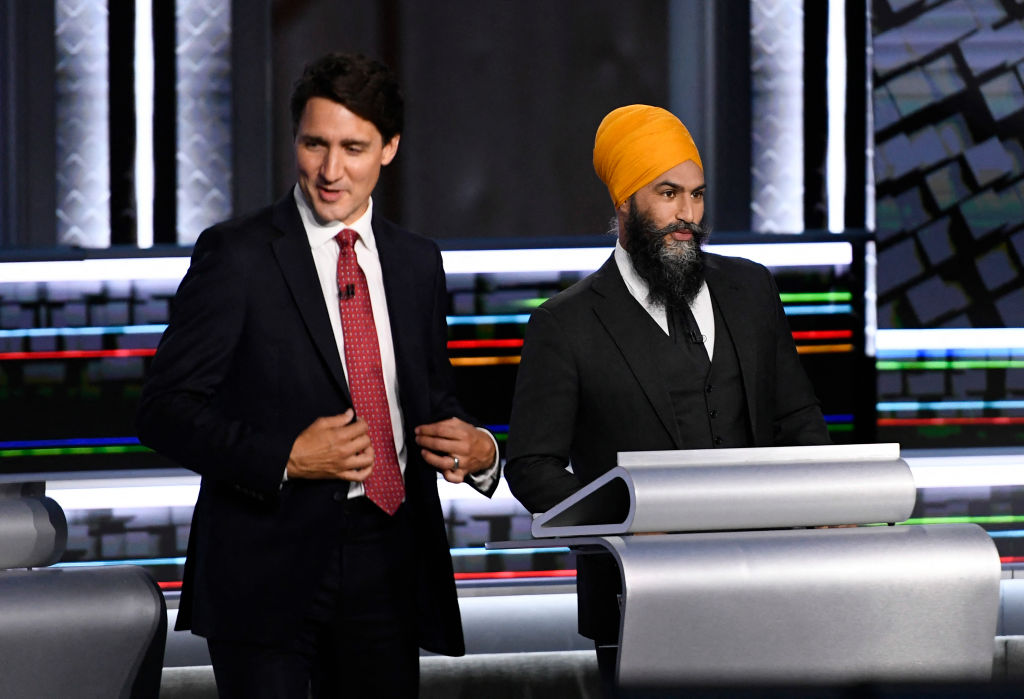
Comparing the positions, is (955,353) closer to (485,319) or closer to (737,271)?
(485,319)

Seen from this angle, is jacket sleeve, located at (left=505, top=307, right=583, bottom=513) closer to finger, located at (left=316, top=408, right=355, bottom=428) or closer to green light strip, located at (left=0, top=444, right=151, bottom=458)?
finger, located at (left=316, top=408, right=355, bottom=428)

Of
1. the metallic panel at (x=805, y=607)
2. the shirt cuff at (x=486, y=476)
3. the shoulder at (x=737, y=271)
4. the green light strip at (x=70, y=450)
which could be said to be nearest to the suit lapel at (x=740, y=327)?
the shoulder at (x=737, y=271)

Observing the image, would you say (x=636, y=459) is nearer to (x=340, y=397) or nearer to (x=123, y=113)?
(x=340, y=397)

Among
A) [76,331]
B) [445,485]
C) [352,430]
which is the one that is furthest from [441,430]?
[76,331]

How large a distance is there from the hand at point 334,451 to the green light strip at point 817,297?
2339 millimetres

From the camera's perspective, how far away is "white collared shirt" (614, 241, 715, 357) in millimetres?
2291

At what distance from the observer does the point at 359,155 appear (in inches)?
73.2

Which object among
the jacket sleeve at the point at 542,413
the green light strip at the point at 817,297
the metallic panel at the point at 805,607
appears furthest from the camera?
the green light strip at the point at 817,297

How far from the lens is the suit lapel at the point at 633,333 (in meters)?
2.20

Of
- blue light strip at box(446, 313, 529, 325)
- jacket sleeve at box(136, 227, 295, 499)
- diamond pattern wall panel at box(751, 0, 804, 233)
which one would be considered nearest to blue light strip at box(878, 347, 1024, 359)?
diamond pattern wall panel at box(751, 0, 804, 233)

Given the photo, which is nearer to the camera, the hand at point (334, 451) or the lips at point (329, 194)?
the hand at point (334, 451)

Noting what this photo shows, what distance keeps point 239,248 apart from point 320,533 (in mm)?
431

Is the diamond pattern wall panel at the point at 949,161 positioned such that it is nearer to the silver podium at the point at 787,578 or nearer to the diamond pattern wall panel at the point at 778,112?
the diamond pattern wall panel at the point at 778,112

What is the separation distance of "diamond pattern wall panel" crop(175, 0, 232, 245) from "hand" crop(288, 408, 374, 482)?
7.28 ft
